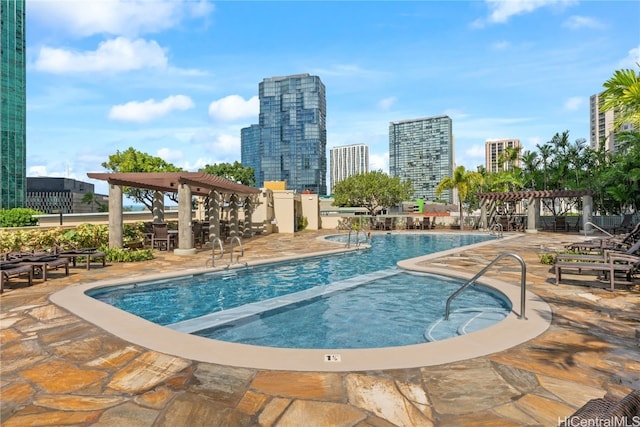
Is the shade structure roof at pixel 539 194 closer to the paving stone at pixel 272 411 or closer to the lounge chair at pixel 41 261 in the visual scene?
the lounge chair at pixel 41 261

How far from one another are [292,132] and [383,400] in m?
151

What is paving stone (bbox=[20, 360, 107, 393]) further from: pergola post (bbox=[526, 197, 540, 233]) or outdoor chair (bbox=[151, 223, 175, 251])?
pergola post (bbox=[526, 197, 540, 233])

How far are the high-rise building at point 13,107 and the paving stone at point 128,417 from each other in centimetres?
6120

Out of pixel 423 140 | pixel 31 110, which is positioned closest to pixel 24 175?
pixel 31 110

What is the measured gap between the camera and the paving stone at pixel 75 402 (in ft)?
9.16

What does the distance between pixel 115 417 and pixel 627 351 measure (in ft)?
15.2

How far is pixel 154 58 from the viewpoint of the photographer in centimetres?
1384

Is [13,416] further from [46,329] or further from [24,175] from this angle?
[24,175]

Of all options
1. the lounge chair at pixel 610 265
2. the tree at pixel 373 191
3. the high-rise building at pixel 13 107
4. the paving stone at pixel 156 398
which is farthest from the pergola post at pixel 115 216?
the high-rise building at pixel 13 107

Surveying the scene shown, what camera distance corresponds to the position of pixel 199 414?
2656 millimetres

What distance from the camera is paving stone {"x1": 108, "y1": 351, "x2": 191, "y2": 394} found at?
3.11 meters

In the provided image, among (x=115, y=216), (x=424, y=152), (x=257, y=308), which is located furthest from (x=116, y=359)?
(x=424, y=152)

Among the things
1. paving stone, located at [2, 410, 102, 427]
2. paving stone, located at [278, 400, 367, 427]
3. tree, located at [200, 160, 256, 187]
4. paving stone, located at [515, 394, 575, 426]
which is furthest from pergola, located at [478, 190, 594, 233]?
tree, located at [200, 160, 256, 187]

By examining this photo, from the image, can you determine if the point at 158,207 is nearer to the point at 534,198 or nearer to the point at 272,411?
the point at 272,411
